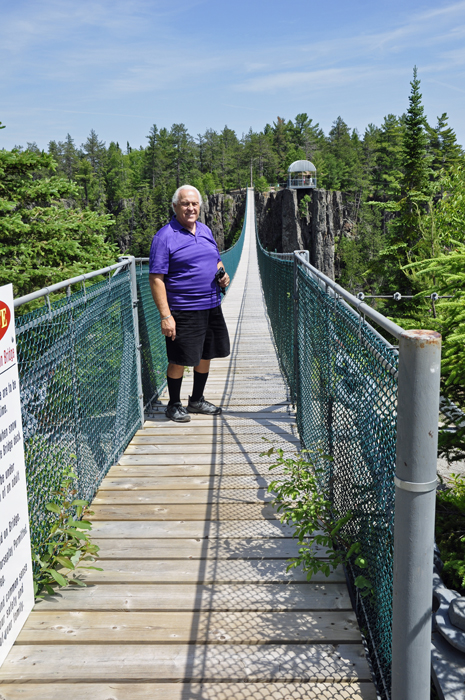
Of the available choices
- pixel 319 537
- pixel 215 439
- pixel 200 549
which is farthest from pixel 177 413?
pixel 319 537

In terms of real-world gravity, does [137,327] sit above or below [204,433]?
above

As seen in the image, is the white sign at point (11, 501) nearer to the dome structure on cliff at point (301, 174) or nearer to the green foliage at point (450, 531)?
the green foliage at point (450, 531)

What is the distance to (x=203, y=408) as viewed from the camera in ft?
14.9

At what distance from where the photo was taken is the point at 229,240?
71.1 m

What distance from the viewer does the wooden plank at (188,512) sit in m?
2.90

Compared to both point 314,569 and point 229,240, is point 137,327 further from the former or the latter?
point 229,240

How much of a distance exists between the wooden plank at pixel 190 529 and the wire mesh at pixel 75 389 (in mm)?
241

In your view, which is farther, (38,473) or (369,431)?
(38,473)

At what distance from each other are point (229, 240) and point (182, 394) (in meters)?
67.3

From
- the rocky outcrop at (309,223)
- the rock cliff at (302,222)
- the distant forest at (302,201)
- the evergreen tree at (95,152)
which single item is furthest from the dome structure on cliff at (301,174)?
the evergreen tree at (95,152)

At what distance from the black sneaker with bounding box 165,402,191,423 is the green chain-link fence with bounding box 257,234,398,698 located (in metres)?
1.22

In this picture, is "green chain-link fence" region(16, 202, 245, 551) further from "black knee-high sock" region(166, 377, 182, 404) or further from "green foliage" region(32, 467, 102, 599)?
"black knee-high sock" region(166, 377, 182, 404)

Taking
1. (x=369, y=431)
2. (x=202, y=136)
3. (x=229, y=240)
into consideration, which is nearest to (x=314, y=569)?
(x=369, y=431)

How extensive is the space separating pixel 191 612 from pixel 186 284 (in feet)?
7.64
